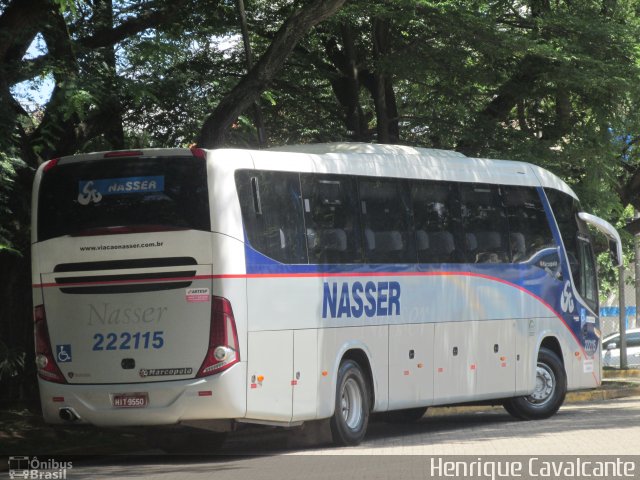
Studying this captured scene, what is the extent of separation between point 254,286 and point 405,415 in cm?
659

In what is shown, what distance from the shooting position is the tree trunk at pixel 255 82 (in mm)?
17641

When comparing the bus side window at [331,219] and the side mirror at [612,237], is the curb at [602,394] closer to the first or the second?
the side mirror at [612,237]

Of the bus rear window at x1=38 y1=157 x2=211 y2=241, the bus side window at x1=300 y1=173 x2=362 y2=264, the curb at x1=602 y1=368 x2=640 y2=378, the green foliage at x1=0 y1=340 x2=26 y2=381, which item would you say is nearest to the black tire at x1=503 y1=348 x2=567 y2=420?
the bus side window at x1=300 y1=173 x2=362 y2=264

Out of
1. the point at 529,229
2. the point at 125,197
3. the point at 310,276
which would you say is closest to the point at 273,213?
the point at 310,276

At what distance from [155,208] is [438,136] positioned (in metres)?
10.8

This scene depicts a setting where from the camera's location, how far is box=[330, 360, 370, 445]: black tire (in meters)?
14.4

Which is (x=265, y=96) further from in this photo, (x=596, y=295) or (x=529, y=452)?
(x=529, y=452)

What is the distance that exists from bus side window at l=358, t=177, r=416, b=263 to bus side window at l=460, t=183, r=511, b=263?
4.69ft

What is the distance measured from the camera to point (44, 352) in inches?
536

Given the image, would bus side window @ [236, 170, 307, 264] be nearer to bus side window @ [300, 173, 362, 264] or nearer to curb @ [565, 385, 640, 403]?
bus side window @ [300, 173, 362, 264]

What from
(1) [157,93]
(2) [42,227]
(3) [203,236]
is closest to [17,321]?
(1) [157,93]

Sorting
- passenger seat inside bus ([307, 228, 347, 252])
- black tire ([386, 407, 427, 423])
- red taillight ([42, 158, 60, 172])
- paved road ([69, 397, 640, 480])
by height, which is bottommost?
paved road ([69, 397, 640, 480])

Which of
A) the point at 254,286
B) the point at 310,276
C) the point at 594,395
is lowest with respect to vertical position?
the point at 594,395

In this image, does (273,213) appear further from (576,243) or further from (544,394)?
(576,243)
